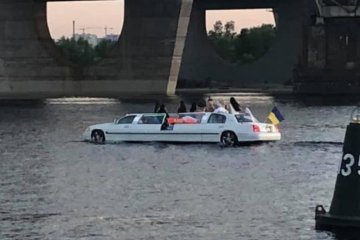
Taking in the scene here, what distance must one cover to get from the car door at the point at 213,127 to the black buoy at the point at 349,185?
1039 inches

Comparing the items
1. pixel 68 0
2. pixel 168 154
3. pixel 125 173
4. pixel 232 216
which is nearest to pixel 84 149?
pixel 168 154

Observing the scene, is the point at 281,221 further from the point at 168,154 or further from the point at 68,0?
the point at 68,0

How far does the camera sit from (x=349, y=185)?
78.1 ft

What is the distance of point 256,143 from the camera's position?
169 feet

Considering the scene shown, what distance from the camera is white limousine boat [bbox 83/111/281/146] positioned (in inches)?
1993

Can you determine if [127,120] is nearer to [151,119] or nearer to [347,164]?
[151,119]

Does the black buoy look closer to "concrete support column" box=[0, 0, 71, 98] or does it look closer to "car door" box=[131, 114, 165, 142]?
"car door" box=[131, 114, 165, 142]

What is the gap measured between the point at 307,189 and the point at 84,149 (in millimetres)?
17757

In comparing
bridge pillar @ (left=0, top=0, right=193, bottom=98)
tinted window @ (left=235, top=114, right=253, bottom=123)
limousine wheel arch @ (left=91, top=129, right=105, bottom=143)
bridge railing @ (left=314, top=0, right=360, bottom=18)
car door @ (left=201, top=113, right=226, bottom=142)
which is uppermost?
bridge railing @ (left=314, top=0, right=360, bottom=18)

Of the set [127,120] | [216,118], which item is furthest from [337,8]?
[216,118]

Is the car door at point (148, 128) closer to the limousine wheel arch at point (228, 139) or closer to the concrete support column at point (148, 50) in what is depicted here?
the limousine wheel arch at point (228, 139)

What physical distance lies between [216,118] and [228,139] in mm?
955

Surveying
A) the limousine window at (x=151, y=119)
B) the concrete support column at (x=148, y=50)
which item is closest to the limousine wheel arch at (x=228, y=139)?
the limousine window at (x=151, y=119)

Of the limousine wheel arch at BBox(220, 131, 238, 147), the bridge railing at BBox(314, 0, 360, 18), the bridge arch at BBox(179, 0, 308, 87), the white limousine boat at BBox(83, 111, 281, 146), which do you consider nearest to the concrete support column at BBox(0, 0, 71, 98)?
the bridge railing at BBox(314, 0, 360, 18)
